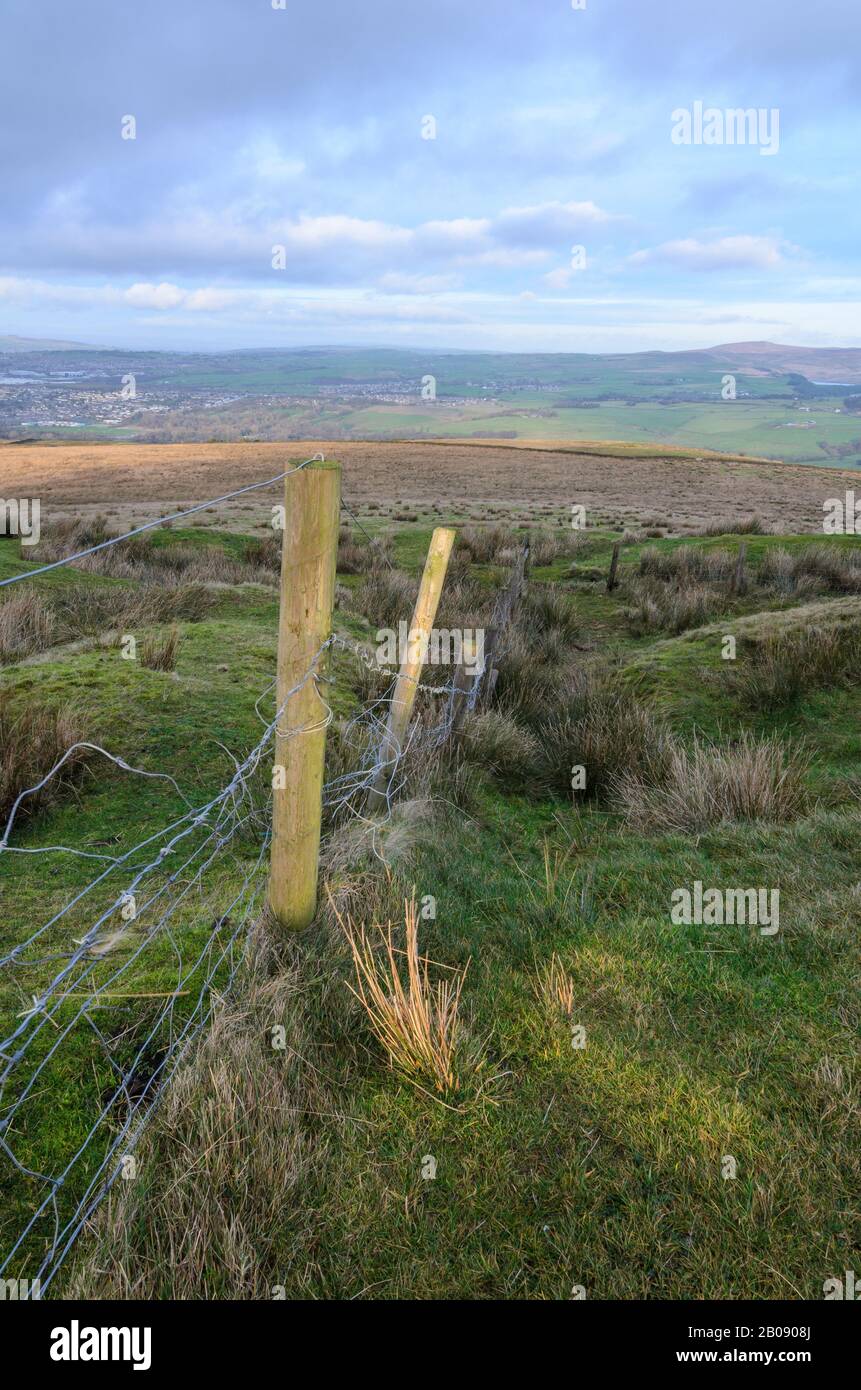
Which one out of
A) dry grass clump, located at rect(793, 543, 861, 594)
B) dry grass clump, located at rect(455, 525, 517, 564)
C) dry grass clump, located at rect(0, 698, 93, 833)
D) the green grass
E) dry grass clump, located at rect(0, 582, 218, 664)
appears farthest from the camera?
dry grass clump, located at rect(455, 525, 517, 564)

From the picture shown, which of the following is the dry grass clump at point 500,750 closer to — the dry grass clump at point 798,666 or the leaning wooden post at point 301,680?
the dry grass clump at point 798,666

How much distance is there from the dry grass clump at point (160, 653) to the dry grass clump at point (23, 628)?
1.35 meters

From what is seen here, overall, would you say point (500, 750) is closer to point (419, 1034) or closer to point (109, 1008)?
point (419, 1034)

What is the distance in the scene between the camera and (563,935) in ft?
11.5

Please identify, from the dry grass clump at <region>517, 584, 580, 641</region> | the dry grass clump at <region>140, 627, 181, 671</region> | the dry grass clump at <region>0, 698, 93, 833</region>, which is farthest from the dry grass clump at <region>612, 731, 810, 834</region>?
the dry grass clump at <region>517, 584, 580, 641</region>

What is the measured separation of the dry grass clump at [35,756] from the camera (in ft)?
14.3

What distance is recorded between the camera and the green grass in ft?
6.64

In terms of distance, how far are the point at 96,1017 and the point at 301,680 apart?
140 cm

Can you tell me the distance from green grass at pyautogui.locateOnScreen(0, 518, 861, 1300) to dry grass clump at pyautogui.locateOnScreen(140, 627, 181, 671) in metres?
1.73

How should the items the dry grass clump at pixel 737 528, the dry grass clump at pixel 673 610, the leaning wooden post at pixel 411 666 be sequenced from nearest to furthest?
the leaning wooden post at pixel 411 666, the dry grass clump at pixel 673 610, the dry grass clump at pixel 737 528

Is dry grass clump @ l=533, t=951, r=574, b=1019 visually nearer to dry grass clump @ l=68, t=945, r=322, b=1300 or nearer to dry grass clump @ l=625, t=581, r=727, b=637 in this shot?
dry grass clump @ l=68, t=945, r=322, b=1300

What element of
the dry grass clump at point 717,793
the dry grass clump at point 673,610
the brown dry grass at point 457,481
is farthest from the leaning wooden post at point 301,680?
the brown dry grass at point 457,481

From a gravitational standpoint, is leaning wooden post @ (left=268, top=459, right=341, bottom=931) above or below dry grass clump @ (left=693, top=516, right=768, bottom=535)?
below

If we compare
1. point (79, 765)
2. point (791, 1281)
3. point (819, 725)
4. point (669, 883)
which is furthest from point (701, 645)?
point (791, 1281)
